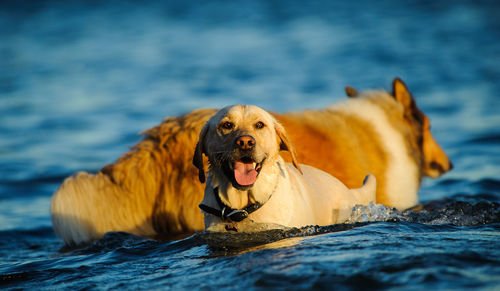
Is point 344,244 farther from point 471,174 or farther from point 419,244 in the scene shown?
point 471,174

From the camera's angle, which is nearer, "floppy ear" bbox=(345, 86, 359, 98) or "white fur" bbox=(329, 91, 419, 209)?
"white fur" bbox=(329, 91, 419, 209)

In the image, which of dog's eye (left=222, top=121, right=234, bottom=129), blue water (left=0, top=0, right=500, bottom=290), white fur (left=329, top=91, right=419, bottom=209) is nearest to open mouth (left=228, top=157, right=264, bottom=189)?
dog's eye (left=222, top=121, right=234, bottom=129)

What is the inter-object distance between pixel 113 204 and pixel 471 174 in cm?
463

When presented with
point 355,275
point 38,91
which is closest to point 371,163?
point 355,275

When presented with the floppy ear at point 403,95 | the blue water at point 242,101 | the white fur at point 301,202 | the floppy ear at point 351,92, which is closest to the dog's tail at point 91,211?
the blue water at point 242,101

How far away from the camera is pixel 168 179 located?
5105 mm

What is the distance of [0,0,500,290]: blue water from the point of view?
3340mm

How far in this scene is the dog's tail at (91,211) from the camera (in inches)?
197

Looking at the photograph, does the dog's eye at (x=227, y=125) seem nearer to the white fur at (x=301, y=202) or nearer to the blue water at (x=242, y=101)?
the white fur at (x=301, y=202)

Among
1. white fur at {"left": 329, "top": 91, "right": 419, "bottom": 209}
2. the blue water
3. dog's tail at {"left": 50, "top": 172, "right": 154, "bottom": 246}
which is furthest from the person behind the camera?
white fur at {"left": 329, "top": 91, "right": 419, "bottom": 209}

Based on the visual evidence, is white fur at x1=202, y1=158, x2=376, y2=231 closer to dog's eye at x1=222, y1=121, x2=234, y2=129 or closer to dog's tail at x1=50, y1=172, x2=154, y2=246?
dog's eye at x1=222, y1=121, x2=234, y2=129

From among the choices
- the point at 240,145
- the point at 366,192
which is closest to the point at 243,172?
the point at 240,145

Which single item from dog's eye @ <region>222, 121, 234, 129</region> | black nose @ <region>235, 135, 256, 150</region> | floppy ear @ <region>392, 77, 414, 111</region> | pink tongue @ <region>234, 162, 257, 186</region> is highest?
floppy ear @ <region>392, 77, 414, 111</region>

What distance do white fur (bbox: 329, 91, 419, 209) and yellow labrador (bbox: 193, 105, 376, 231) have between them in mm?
2183
